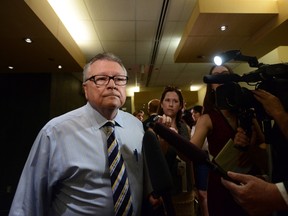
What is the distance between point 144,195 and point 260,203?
52cm

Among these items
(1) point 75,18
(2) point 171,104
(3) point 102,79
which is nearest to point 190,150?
(3) point 102,79

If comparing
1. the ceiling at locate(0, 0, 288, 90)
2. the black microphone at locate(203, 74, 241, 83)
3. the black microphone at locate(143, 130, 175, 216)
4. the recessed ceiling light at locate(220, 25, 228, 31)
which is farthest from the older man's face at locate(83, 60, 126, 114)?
the recessed ceiling light at locate(220, 25, 228, 31)

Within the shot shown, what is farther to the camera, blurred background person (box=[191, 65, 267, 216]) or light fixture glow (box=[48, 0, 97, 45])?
light fixture glow (box=[48, 0, 97, 45])

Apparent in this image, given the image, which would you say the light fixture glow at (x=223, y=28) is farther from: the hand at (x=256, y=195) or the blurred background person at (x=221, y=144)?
the hand at (x=256, y=195)

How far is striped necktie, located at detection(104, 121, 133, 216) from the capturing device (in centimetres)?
94

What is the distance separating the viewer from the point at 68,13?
332cm

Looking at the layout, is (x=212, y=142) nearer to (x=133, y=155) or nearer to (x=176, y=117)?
(x=133, y=155)

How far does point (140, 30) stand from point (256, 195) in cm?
356

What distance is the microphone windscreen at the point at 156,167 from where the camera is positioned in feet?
1.72

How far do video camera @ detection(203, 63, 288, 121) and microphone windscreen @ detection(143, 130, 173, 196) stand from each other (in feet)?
1.32

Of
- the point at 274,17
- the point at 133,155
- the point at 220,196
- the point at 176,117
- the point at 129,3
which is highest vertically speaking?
the point at 129,3

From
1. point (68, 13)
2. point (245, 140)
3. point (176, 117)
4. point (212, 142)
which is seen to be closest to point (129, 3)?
point (68, 13)

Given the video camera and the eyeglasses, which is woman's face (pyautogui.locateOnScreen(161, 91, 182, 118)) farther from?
the video camera

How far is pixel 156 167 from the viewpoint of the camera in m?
0.54
